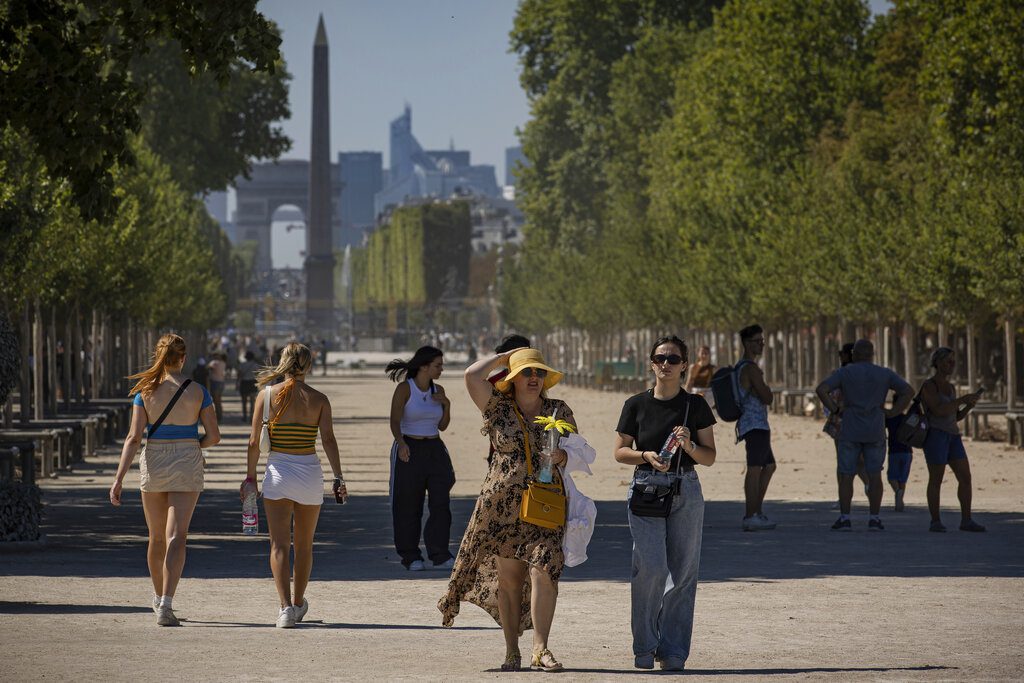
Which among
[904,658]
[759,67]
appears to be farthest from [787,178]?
[904,658]

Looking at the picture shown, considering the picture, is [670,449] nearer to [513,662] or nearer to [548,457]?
[548,457]

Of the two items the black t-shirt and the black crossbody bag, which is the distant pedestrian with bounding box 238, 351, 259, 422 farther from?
the black crossbody bag

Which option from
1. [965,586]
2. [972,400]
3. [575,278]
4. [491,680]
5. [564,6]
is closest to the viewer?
[491,680]

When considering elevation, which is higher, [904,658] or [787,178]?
[787,178]

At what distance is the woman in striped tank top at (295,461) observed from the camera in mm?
11805

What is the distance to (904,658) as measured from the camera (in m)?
10.2

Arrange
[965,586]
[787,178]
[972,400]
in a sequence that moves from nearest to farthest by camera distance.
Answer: [965,586] → [972,400] → [787,178]

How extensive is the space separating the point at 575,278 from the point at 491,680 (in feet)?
231

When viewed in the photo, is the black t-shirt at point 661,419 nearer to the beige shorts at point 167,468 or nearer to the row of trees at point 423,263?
the beige shorts at point 167,468

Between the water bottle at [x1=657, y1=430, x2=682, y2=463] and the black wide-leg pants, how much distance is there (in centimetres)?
505

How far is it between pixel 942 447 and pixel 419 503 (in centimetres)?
482

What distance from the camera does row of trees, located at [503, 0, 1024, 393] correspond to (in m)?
39.6

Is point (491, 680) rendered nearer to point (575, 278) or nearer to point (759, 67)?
point (759, 67)

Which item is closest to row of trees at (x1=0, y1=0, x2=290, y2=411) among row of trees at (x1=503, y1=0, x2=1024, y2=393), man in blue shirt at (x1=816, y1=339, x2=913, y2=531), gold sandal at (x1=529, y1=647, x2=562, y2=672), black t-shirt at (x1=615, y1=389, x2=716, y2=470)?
man in blue shirt at (x1=816, y1=339, x2=913, y2=531)
